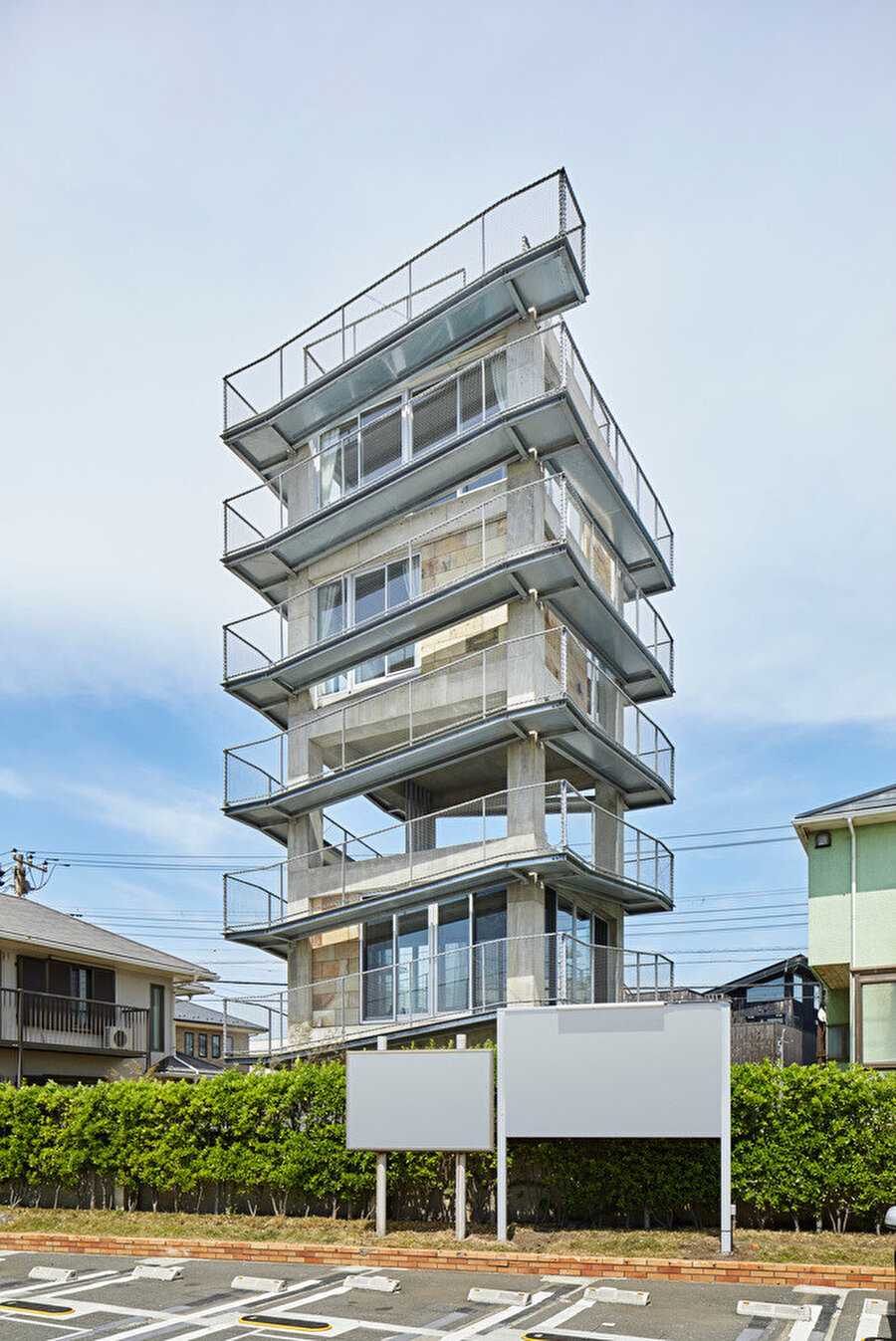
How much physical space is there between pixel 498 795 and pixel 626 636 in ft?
15.6

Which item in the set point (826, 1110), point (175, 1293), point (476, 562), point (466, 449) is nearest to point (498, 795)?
point (476, 562)

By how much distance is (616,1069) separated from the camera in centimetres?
1522

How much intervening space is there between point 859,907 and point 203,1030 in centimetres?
3604

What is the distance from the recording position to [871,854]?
19.9 metres

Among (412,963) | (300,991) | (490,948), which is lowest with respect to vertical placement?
(300,991)

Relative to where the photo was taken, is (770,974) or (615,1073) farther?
(770,974)

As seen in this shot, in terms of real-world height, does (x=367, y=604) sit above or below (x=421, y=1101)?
above

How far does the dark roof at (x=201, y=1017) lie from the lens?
156 feet

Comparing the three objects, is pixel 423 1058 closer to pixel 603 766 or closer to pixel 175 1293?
pixel 175 1293

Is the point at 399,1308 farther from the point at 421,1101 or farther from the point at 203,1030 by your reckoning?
the point at 203,1030

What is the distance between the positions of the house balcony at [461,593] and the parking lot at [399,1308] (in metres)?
11.9

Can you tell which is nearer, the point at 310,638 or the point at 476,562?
the point at 476,562

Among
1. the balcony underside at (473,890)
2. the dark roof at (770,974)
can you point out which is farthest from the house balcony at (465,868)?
the dark roof at (770,974)

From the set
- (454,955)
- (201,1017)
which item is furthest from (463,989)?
(201,1017)
